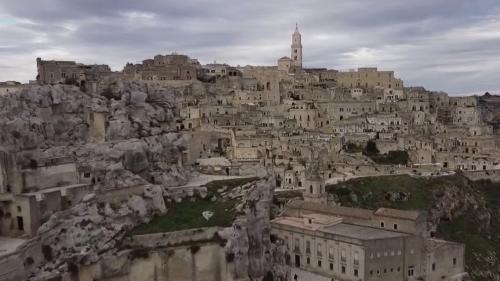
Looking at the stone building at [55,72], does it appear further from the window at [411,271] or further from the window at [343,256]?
the window at [411,271]

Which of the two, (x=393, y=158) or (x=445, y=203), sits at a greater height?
(x=393, y=158)

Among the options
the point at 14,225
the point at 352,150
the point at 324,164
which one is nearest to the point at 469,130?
the point at 352,150

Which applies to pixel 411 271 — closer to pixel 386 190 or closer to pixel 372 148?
pixel 386 190

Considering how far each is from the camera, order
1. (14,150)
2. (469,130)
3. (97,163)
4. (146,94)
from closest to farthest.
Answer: (14,150) → (97,163) → (146,94) → (469,130)

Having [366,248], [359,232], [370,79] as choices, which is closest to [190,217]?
[359,232]

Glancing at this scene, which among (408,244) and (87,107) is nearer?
(408,244)

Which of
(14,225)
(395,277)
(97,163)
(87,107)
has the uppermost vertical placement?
(87,107)

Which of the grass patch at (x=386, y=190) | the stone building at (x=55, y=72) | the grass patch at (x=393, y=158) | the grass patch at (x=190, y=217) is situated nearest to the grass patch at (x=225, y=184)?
the grass patch at (x=190, y=217)

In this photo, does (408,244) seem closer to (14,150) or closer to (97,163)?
(97,163)
